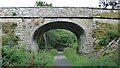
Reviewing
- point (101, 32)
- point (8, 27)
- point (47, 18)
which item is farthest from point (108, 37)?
point (8, 27)

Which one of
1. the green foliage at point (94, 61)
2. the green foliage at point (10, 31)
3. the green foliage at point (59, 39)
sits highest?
the green foliage at point (10, 31)

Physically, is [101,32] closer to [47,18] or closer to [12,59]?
[47,18]

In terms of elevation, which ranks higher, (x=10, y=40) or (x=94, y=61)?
(x=10, y=40)

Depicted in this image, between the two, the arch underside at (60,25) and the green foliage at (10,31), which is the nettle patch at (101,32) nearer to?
the arch underside at (60,25)

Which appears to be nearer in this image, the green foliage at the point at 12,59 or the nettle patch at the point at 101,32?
the green foliage at the point at 12,59

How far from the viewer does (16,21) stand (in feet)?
84.7

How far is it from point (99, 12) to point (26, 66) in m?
12.7

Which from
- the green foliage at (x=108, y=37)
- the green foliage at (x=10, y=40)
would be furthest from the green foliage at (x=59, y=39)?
the green foliage at (x=108, y=37)

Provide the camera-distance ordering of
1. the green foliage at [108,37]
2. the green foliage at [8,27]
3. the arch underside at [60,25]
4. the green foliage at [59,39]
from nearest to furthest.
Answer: the green foliage at [108,37], the green foliage at [8,27], the arch underside at [60,25], the green foliage at [59,39]

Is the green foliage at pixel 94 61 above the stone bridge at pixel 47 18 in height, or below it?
below

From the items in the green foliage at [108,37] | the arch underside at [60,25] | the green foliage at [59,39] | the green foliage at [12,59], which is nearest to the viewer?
the green foliage at [12,59]

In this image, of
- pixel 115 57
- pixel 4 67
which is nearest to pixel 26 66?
pixel 4 67

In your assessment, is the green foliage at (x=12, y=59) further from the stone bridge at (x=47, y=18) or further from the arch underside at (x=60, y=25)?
the arch underside at (x=60, y=25)

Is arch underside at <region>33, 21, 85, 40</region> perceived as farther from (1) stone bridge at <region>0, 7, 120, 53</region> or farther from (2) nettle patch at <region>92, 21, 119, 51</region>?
(2) nettle patch at <region>92, 21, 119, 51</region>
